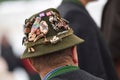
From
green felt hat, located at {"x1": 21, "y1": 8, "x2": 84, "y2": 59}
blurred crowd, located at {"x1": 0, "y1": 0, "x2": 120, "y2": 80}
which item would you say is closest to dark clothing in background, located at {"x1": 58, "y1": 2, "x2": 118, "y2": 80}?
blurred crowd, located at {"x1": 0, "y1": 0, "x2": 120, "y2": 80}

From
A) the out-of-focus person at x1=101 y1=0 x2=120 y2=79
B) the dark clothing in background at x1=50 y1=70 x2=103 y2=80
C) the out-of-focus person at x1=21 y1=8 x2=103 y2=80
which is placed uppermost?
the out-of-focus person at x1=21 y1=8 x2=103 y2=80

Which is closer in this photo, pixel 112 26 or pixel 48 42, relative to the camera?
pixel 48 42

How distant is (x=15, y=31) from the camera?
44.8 ft

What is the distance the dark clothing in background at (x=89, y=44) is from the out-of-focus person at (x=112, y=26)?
672mm

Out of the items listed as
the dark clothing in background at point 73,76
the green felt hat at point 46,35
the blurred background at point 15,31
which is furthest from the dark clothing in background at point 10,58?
the dark clothing in background at point 73,76

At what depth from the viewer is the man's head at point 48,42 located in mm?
3066

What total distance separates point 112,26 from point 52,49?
1888 mm

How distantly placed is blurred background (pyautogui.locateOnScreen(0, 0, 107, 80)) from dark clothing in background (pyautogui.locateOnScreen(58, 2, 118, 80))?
0.75 m

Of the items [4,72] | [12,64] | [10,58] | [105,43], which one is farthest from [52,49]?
[4,72]

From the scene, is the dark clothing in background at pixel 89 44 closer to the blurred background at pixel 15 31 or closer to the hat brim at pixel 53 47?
the blurred background at pixel 15 31

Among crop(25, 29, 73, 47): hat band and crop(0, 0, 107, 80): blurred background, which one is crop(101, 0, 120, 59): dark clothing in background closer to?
crop(0, 0, 107, 80): blurred background

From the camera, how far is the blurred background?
6355mm

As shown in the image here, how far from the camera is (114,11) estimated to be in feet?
15.9

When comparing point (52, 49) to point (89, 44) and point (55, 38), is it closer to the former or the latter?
point (55, 38)
